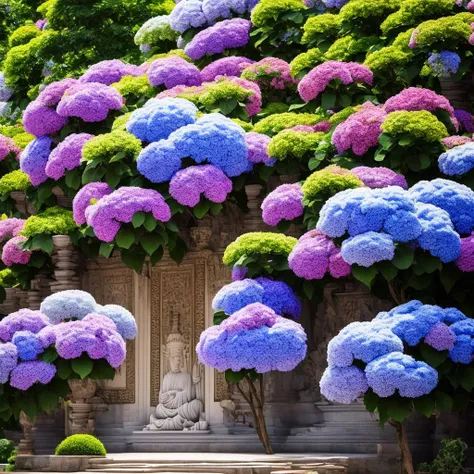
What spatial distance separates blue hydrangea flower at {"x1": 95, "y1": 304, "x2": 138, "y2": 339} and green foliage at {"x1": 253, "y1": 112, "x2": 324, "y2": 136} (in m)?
4.75

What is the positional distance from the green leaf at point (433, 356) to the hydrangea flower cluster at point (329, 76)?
7407 mm

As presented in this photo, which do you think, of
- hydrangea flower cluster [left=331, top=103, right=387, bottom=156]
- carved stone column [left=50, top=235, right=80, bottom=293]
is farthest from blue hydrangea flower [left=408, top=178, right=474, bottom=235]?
carved stone column [left=50, top=235, right=80, bottom=293]

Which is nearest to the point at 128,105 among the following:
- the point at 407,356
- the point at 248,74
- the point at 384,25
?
the point at 248,74

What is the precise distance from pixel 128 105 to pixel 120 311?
20.8ft

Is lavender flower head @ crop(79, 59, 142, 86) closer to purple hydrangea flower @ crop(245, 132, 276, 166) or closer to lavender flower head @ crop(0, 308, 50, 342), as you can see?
purple hydrangea flower @ crop(245, 132, 276, 166)

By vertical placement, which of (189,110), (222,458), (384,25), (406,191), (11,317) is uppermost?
(384,25)

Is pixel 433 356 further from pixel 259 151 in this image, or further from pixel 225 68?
pixel 225 68

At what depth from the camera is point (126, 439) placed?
3039 centimetres

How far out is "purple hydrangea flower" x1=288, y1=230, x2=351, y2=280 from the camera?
2647 centimetres

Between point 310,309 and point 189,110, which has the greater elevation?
point 189,110

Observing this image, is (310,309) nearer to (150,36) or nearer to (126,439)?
(126,439)

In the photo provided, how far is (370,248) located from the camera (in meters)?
25.1

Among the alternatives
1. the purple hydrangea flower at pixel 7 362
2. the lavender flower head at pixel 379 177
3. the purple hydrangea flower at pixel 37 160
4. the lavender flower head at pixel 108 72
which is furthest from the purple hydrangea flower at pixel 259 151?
the purple hydrangea flower at pixel 7 362

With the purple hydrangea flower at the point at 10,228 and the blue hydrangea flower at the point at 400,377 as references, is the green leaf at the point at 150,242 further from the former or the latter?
the blue hydrangea flower at the point at 400,377
